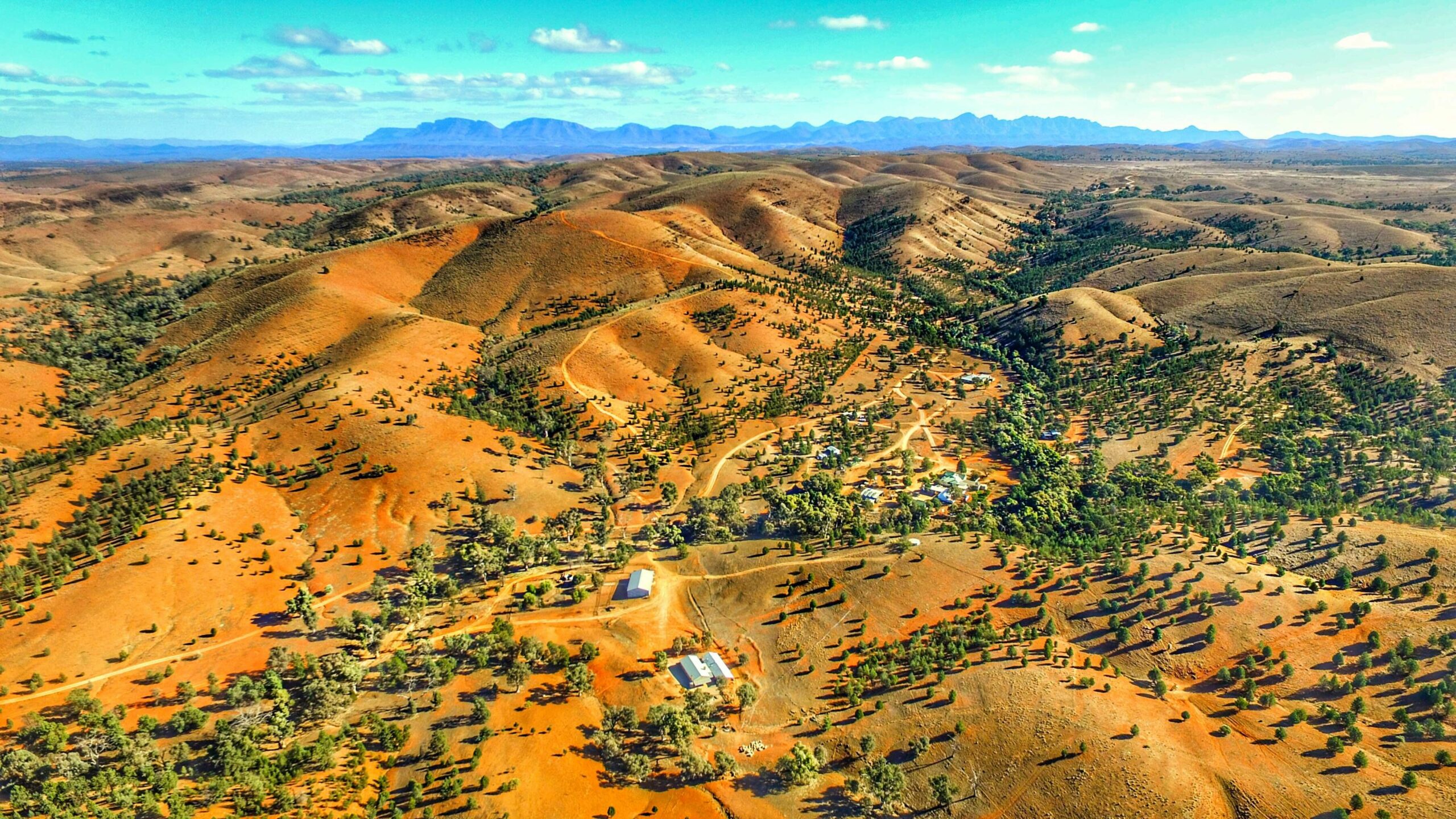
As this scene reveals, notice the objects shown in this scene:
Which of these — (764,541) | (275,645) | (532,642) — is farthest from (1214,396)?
(275,645)

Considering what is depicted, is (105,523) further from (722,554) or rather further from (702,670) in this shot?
(722,554)

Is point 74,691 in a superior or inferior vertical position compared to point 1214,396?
inferior

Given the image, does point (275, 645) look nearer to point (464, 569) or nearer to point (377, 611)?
point (377, 611)

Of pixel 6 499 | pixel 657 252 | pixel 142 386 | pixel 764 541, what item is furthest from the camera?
pixel 657 252

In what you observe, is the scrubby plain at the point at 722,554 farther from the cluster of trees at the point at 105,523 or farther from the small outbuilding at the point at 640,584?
the small outbuilding at the point at 640,584

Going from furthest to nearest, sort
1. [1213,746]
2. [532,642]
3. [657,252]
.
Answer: [657,252] < [532,642] < [1213,746]

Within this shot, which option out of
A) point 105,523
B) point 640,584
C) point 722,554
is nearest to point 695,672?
point 640,584
